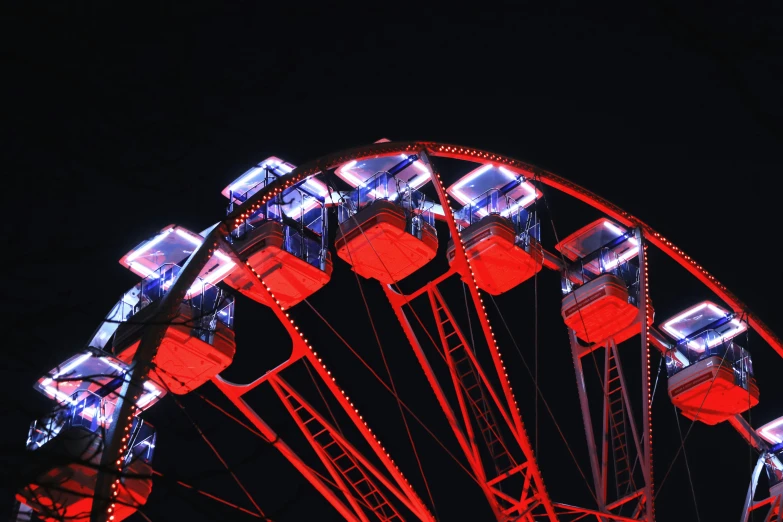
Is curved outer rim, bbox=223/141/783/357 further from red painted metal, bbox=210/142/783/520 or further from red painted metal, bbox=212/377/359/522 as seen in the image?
red painted metal, bbox=212/377/359/522

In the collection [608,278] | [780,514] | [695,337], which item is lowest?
[780,514]

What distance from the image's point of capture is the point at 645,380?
72.0ft

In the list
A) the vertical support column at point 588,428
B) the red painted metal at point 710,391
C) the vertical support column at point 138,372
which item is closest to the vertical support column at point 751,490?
the red painted metal at point 710,391

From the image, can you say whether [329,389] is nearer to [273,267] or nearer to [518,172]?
[273,267]

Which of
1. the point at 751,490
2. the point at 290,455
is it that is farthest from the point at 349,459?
the point at 751,490

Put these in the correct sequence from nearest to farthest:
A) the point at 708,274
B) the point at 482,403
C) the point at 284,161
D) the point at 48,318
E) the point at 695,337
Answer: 1. the point at 48,318
2. the point at 284,161
3. the point at 482,403
4. the point at 708,274
5. the point at 695,337

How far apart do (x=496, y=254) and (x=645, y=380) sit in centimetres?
362

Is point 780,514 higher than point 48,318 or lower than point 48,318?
lower

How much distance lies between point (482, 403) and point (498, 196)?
399 cm

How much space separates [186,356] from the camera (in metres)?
19.3

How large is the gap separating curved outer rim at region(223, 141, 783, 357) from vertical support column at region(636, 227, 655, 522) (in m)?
0.80

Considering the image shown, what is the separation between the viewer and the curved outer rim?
18266 millimetres

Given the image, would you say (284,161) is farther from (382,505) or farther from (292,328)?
(382,505)

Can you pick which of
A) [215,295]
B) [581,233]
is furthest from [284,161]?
[581,233]
